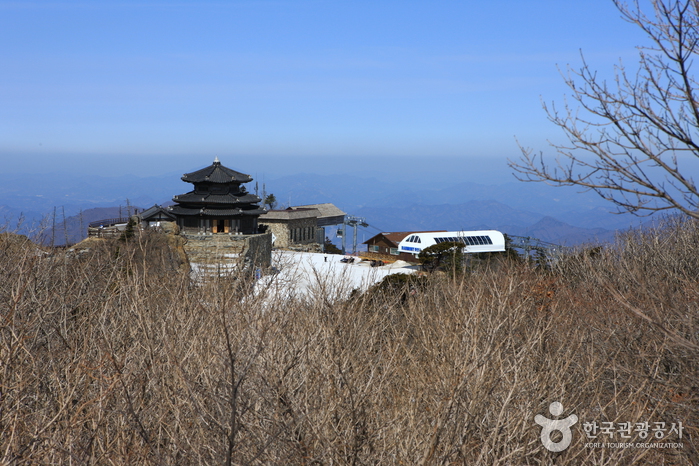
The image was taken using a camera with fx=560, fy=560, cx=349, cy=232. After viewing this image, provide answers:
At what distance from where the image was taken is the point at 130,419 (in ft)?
20.2

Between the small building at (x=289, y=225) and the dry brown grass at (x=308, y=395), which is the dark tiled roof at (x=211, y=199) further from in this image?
the dry brown grass at (x=308, y=395)

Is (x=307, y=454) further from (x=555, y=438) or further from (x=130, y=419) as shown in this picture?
(x=555, y=438)

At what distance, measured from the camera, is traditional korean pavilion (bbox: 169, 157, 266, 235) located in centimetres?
3675

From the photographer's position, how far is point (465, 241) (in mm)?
42000

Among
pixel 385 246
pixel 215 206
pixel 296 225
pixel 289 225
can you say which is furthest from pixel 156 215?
pixel 385 246

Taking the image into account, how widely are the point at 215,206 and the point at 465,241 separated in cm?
1839

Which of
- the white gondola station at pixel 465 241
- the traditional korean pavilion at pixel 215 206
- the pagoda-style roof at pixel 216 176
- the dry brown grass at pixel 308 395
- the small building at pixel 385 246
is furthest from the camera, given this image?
the small building at pixel 385 246

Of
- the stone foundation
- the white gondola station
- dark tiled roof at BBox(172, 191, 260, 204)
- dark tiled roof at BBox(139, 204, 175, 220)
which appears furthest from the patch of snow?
dark tiled roof at BBox(139, 204, 175, 220)

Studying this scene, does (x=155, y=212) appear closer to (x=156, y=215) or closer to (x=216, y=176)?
(x=156, y=215)

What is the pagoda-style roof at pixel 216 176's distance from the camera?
37438 mm

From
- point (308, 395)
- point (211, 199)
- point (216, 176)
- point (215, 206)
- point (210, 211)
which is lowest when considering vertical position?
point (308, 395)

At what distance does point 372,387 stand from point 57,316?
Answer: 8840 millimetres

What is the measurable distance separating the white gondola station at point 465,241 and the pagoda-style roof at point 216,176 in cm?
1279

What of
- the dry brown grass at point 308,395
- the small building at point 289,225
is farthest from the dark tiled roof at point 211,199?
the dry brown grass at point 308,395
